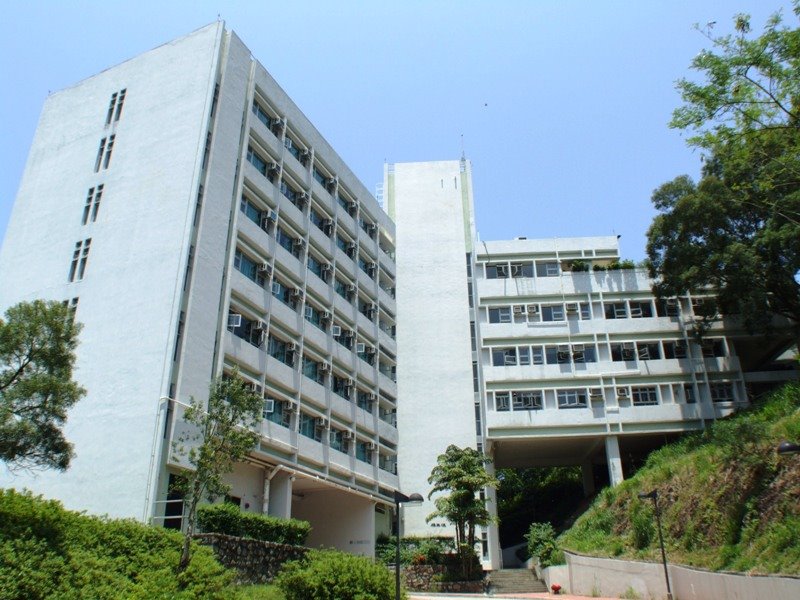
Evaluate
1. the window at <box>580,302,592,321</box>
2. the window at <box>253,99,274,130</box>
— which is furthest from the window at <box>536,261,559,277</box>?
the window at <box>253,99,274,130</box>

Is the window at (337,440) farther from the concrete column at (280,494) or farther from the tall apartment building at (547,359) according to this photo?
the tall apartment building at (547,359)

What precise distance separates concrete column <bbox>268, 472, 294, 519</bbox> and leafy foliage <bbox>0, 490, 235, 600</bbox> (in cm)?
926

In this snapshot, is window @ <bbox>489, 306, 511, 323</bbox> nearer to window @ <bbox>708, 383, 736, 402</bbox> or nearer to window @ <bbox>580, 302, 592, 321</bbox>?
window @ <bbox>580, 302, 592, 321</bbox>

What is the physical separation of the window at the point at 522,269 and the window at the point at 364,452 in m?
12.3

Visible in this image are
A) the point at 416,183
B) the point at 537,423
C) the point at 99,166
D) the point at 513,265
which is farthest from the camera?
the point at 416,183

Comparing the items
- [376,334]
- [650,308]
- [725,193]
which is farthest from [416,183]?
[725,193]

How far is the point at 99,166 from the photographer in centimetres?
2662

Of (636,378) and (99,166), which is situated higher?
(99,166)

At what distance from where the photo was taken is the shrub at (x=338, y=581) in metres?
12.6

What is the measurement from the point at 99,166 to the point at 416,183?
20900 millimetres

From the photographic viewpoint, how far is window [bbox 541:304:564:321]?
36.9 metres

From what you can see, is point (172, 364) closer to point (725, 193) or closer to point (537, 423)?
point (537, 423)

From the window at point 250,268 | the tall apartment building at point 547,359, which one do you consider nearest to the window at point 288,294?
the window at point 250,268

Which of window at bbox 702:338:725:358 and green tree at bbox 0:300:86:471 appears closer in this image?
green tree at bbox 0:300:86:471
